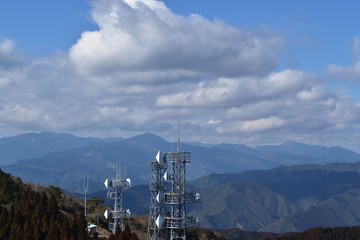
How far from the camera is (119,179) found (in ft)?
313

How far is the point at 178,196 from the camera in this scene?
7581cm

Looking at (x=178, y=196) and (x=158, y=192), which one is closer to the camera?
(x=178, y=196)

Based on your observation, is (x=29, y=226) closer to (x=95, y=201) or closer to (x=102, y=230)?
(x=102, y=230)

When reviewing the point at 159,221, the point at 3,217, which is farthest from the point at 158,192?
the point at 3,217

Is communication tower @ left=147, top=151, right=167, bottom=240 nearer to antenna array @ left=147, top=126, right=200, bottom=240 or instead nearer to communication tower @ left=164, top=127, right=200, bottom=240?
antenna array @ left=147, top=126, right=200, bottom=240

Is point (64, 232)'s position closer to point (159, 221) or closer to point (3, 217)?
point (3, 217)

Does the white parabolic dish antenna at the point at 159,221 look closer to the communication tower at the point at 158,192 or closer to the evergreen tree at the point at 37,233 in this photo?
the communication tower at the point at 158,192

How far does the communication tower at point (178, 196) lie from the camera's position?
249ft

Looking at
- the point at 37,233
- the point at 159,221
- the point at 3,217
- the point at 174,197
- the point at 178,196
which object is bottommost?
the point at 37,233

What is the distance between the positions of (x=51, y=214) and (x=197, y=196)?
26650mm

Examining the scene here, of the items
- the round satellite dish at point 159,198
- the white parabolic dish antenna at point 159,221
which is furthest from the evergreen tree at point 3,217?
the round satellite dish at point 159,198

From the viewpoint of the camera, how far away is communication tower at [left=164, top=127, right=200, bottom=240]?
75812mm

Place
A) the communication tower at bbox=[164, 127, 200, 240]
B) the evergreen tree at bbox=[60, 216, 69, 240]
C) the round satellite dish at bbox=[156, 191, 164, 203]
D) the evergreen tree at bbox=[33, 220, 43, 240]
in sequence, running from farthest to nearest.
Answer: the round satellite dish at bbox=[156, 191, 164, 203] → the communication tower at bbox=[164, 127, 200, 240] → the evergreen tree at bbox=[33, 220, 43, 240] → the evergreen tree at bbox=[60, 216, 69, 240]

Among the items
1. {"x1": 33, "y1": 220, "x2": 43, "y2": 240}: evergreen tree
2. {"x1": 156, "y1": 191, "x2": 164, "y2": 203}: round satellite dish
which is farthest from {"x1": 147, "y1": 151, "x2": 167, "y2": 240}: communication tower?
{"x1": 33, "y1": 220, "x2": 43, "y2": 240}: evergreen tree
